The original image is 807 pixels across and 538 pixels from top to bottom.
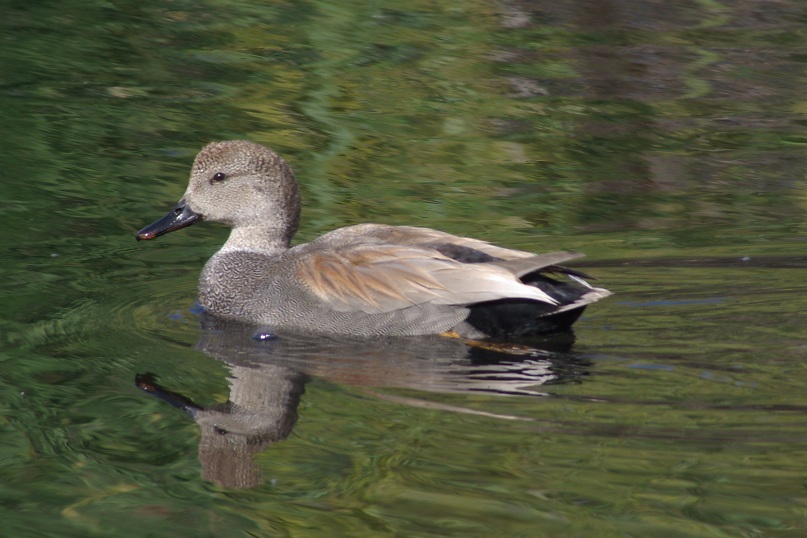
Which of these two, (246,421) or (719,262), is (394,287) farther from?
(719,262)

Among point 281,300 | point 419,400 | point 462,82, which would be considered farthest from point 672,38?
point 419,400

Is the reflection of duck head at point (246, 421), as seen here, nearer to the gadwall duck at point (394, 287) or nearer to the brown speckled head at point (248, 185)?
the gadwall duck at point (394, 287)

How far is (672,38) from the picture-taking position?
13.1 m

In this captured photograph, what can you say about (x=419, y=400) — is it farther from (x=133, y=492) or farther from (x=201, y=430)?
(x=133, y=492)

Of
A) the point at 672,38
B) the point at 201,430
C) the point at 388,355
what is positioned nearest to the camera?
the point at 201,430

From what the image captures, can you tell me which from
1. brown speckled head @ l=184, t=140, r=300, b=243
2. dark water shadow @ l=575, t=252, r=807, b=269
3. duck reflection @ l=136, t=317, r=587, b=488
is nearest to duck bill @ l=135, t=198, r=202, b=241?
brown speckled head @ l=184, t=140, r=300, b=243

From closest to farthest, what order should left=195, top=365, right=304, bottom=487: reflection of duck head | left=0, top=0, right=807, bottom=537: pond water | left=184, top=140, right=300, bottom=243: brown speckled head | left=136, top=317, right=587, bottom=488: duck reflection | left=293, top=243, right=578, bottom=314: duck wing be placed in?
1. left=0, top=0, right=807, bottom=537: pond water
2. left=195, top=365, right=304, bottom=487: reflection of duck head
3. left=136, top=317, right=587, bottom=488: duck reflection
4. left=293, top=243, right=578, bottom=314: duck wing
5. left=184, top=140, right=300, bottom=243: brown speckled head

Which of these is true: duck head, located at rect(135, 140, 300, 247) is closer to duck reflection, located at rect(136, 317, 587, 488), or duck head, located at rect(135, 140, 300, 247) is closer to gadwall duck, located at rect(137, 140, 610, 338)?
gadwall duck, located at rect(137, 140, 610, 338)

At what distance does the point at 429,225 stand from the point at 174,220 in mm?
1727

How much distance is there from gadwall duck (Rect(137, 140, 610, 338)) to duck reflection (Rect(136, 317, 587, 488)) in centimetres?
10

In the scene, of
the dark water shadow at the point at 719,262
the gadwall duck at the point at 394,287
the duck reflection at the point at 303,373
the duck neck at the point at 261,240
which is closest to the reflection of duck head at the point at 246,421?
the duck reflection at the point at 303,373

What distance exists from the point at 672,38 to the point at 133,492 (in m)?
9.46

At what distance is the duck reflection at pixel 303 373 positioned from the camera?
537 centimetres

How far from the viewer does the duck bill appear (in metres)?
7.56
